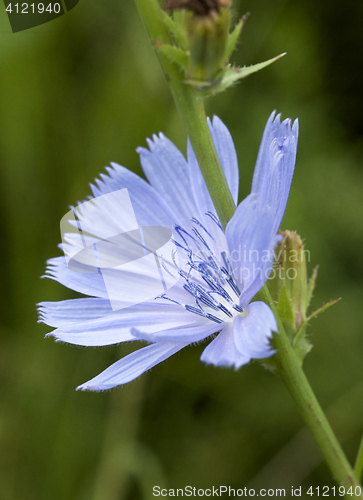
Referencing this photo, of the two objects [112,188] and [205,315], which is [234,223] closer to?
[205,315]

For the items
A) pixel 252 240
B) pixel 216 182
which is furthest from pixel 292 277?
pixel 216 182

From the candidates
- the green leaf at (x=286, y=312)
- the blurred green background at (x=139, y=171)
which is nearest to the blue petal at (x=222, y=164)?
the green leaf at (x=286, y=312)

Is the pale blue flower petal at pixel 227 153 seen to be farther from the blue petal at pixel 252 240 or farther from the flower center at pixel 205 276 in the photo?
the blue petal at pixel 252 240

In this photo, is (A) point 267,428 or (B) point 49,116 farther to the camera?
(B) point 49,116

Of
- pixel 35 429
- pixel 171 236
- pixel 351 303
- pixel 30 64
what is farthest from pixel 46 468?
pixel 30 64

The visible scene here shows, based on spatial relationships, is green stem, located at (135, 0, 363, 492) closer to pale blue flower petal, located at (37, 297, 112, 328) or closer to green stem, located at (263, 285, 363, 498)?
green stem, located at (263, 285, 363, 498)
